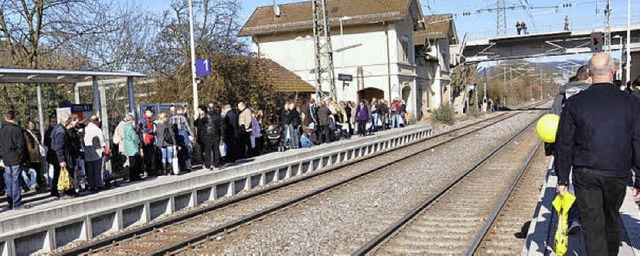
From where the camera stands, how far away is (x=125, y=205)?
34.7ft

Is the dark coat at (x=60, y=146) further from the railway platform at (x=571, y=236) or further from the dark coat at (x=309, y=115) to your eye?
the dark coat at (x=309, y=115)

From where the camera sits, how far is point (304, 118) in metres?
21.5

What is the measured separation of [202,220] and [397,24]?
32.2 meters

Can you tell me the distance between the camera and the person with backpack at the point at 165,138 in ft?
46.9

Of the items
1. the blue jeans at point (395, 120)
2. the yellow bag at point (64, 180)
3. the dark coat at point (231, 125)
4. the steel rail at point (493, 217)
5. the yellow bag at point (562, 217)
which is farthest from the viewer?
the blue jeans at point (395, 120)

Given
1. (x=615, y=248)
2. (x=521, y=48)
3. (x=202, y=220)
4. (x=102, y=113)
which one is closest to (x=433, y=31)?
(x=521, y=48)

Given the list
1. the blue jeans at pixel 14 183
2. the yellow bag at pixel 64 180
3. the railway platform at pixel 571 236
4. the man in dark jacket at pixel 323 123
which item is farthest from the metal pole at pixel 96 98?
the railway platform at pixel 571 236

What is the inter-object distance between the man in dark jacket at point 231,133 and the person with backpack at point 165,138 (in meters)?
1.63

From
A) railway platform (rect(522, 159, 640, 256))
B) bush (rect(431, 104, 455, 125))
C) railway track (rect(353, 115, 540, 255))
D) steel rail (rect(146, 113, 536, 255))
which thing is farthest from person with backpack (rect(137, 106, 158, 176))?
bush (rect(431, 104, 455, 125))

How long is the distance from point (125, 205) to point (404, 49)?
3435 centimetres

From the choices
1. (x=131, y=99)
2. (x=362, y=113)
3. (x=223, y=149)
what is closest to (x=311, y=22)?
(x=362, y=113)

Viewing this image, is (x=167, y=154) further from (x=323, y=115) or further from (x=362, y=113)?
(x=362, y=113)

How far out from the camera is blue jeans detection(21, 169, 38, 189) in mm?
13109

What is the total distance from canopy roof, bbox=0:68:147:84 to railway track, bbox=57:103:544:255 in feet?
13.9
